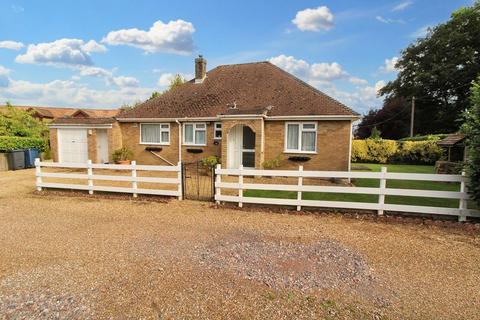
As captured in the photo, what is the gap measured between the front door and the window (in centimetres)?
422

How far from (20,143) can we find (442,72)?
43527 millimetres

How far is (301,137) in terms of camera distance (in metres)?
13.5

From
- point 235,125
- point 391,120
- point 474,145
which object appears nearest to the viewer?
point 474,145

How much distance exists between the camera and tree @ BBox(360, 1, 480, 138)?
3225 centimetres

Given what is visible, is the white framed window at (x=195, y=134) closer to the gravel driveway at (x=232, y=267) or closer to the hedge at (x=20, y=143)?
the gravel driveway at (x=232, y=267)

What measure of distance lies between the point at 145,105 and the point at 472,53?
37133mm

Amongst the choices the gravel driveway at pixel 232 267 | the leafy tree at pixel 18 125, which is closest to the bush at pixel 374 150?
the gravel driveway at pixel 232 267

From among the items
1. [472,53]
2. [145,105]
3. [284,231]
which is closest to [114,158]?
[145,105]

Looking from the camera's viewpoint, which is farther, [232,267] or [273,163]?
[273,163]

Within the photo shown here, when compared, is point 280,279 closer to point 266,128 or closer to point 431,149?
point 266,128

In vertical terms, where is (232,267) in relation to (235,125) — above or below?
below

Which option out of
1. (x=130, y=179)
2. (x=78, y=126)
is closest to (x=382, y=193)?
(x=130, y=179)

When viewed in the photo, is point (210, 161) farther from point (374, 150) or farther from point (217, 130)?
point (374, 150)

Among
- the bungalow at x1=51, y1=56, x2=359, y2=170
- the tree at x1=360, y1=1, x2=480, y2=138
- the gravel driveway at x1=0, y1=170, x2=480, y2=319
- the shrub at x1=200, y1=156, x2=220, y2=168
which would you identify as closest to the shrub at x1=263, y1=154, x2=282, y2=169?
the bungalow at x1=51, y1=56, x2=359, y2=170
